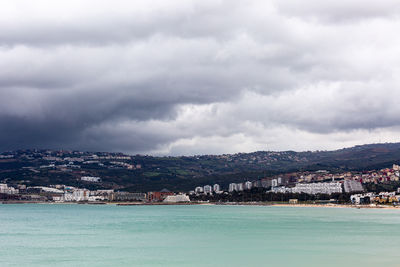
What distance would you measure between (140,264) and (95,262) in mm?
2990

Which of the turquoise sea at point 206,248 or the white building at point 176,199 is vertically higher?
the turquoise sea at point 206,248

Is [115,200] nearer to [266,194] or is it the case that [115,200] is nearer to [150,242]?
[266,194]

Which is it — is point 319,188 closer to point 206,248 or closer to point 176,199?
point 176,199

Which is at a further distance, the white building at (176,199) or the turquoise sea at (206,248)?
the white building at (176,199)

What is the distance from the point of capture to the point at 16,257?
1364 inches

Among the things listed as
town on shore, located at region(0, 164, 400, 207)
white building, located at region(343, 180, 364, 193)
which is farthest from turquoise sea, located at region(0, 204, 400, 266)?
white building, located at region(343, 180, 364, 193)

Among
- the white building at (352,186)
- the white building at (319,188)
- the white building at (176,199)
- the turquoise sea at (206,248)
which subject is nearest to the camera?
the turquoise sea at (206,248)

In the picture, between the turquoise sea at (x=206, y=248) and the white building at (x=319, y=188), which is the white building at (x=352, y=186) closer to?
the white building at (x=319, y=188)

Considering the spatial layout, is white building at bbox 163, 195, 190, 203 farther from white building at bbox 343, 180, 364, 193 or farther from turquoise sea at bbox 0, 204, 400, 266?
turquoise sea at bbox 0, 204, 400, 266

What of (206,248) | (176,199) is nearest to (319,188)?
(176,199)

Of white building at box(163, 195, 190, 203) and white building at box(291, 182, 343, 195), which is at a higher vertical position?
white building at box(291, 182, 343, 195)

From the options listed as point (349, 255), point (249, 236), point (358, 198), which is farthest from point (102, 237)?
point (358, 198)

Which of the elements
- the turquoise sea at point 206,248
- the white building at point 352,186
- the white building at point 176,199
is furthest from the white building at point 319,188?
the turquoise sea at point 206,248

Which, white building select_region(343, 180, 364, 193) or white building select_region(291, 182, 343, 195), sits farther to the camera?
white building select_region(291, 182, 343, 195)
